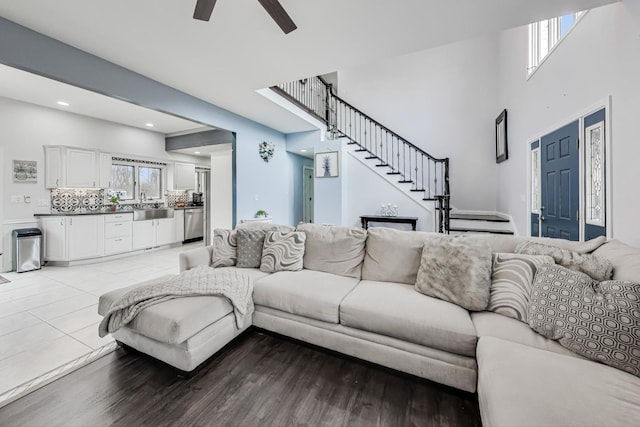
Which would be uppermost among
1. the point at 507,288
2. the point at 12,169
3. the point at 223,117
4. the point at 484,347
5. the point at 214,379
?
the point at 223,117

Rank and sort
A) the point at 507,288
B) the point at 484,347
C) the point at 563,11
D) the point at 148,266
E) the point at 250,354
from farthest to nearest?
1. the point at 148,266
2. the point at 563,11
3. the point at 250,354
4. the point at 507,288
5. the point at 484,347

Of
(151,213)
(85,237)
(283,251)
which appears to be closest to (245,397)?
(283,251)

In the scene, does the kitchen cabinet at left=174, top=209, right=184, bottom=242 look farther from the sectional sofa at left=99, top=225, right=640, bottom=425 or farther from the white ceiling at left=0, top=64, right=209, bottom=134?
the sectional sofa at left=99, top=225, right=640, bottom=425

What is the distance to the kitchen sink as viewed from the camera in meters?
5.37

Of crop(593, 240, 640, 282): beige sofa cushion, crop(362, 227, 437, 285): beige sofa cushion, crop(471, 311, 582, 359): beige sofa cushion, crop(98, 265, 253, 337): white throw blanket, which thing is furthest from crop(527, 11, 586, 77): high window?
crop(98, 265, 253, 337): white throw blanket

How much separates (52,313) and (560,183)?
18.8 feet

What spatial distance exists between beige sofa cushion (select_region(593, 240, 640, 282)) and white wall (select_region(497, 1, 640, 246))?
499mm

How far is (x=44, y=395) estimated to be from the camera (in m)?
1.56

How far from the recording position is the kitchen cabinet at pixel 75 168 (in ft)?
14.7

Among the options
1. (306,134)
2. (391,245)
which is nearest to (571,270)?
(391,245)

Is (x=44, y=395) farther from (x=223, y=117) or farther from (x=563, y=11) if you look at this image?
(x=563, y=11)

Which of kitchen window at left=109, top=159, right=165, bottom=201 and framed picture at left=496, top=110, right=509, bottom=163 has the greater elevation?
framed picture at left=496, top=110, right=509, bottom=163

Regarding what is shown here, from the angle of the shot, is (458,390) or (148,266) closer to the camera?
(458,390)

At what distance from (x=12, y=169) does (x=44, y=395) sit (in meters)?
4.57
